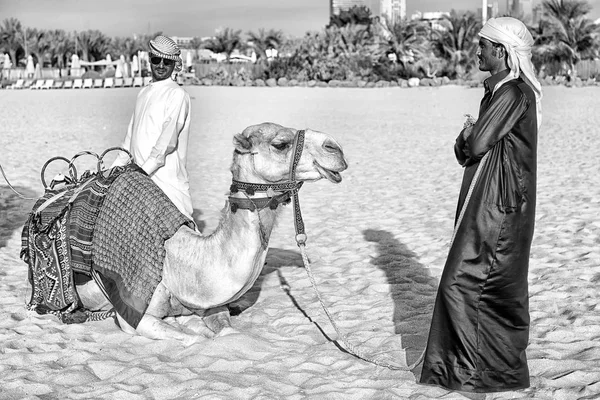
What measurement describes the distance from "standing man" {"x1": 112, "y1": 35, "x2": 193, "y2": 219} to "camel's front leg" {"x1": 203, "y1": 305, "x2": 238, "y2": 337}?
1.03 m

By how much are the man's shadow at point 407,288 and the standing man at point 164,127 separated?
1.75 m

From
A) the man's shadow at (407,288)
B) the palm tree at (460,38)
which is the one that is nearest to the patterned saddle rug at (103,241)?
the man's shadow at (407,288)

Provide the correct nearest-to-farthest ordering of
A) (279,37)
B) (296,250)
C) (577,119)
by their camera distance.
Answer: (296,250) < (577,119) < (279,37)

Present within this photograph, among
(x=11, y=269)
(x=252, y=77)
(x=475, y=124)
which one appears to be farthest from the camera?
(x=252, y=77)

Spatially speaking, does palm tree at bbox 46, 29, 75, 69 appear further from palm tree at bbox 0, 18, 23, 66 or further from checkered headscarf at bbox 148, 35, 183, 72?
checkered headscarf at bbox 148, 35, 183, 72

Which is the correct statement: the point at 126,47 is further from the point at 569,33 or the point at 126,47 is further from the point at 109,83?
the point at 569,33

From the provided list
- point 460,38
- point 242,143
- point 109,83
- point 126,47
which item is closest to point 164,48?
point 242,143

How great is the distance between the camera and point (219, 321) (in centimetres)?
550

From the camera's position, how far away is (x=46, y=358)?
5.06m

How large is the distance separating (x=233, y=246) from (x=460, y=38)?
161 feet

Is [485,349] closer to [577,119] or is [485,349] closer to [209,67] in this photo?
[577,119]

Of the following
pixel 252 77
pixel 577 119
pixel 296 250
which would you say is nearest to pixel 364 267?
pixel 296 250

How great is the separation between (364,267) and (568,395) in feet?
9.95

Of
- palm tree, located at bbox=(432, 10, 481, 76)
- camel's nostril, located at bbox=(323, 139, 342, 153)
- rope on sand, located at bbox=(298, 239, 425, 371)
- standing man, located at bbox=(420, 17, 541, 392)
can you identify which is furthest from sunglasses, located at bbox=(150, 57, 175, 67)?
palm tree, located at bbox=(432, 10, 481, 76)
